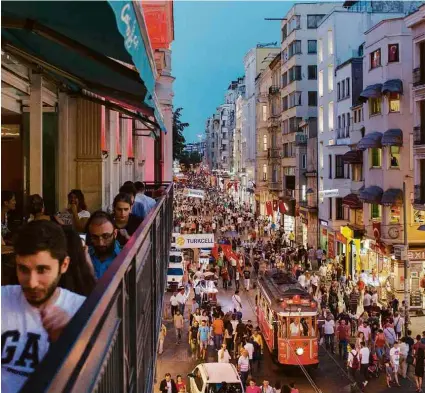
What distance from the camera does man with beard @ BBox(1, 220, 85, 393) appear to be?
9.14ft

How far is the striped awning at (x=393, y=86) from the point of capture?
110 feet

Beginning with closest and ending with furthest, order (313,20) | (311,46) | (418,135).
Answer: (418,135) → (311,46) → (313,20)

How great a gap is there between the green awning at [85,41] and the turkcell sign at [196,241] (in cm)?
2038

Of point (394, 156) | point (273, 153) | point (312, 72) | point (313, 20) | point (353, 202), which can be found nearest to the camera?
point (394, 156)

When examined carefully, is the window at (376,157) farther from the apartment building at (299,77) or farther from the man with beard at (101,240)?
the man with beard at (101,240)

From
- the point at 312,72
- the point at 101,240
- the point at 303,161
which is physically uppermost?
the point at 312,72

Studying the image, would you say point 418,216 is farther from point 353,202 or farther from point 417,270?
point 353,202

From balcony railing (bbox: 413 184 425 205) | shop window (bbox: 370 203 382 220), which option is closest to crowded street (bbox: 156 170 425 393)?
shop window (bbox: 370 203 382 220)

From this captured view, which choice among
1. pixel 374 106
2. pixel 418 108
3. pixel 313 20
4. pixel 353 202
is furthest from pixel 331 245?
pixel 313 20

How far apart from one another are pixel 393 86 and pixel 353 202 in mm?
9131

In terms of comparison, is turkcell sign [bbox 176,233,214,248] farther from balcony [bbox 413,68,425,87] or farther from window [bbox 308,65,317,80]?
window [bbox 308,65,317,80]

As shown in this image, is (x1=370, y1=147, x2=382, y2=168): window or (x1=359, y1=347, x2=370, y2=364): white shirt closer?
(x1=359, y1=347, x2=370, y2=364): white shirt

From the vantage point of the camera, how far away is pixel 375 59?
1433 inches

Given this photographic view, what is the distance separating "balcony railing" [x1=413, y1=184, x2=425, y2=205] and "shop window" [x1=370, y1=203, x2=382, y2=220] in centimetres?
446
